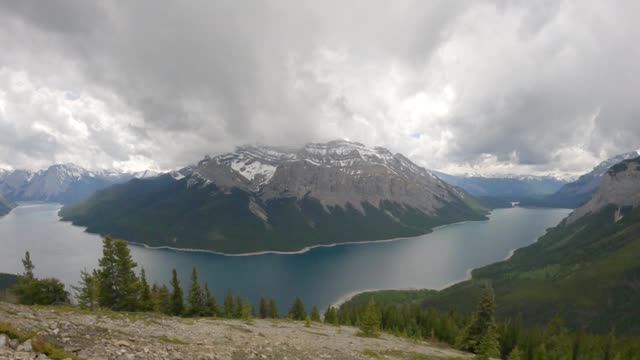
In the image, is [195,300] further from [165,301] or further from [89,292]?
[89,292]

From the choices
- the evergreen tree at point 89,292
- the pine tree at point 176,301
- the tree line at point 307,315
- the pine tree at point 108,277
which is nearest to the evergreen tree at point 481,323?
the tree line at point 307,315

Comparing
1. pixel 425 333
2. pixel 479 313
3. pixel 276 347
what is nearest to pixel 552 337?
pixel 425 333

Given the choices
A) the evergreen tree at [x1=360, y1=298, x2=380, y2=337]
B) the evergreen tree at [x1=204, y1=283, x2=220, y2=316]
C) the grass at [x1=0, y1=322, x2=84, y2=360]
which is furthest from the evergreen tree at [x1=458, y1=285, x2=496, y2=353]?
the grass at [x1=0, y1=322, x2=84, y2=360]

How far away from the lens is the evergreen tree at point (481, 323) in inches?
2714

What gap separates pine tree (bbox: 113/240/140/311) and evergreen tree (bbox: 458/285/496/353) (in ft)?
220

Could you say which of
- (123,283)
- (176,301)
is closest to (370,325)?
(176,301)

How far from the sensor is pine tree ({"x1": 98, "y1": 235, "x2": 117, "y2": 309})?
5775cm

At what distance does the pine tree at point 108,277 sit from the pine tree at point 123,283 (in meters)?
0.54

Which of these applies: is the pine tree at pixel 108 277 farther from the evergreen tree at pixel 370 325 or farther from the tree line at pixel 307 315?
the evergreen tree at pixel 370 325

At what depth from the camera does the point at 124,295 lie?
194ft

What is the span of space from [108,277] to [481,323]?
74.3m

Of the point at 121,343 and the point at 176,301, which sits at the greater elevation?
the point at 121,343

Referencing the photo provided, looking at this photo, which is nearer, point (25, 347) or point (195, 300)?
point (25, 347)

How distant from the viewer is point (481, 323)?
232 feet
